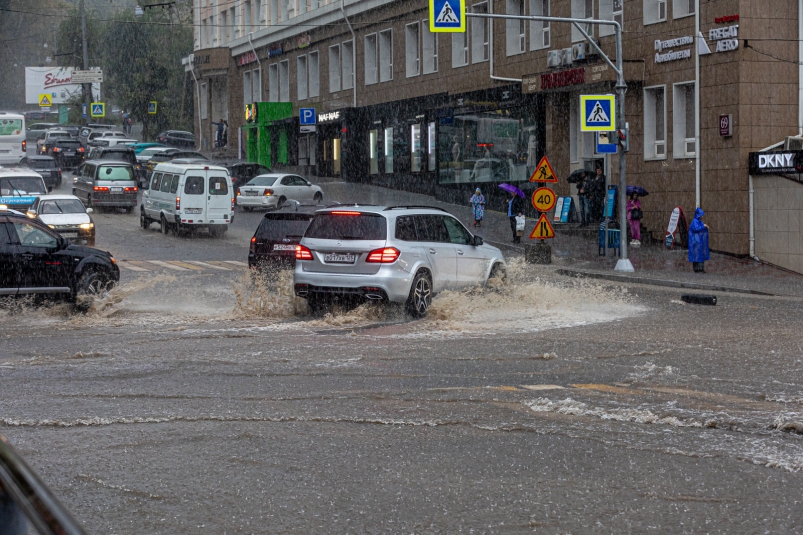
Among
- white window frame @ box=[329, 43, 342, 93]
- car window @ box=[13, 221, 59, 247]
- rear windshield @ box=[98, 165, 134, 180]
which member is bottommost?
car window @ box=[13, 221, 59, 247]

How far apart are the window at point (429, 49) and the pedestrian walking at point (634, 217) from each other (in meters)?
15.8

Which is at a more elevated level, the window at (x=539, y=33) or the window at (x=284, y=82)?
the window at (x=284, y=82)

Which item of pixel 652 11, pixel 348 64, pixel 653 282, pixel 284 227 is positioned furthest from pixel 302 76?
pixel 284 227

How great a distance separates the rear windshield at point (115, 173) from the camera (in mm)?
37531

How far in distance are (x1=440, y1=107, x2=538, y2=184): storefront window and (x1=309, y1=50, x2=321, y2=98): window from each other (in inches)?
533

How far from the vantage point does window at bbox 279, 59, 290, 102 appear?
58000mm

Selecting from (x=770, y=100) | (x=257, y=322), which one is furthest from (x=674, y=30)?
(x=257, y=322)

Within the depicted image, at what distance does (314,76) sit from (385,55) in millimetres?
8345

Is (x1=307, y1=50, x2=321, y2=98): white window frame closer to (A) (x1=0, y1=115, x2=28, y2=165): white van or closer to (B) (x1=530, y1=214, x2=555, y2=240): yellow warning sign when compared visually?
(A) (x1=0, y1=115, x2=28, y2=165): white van

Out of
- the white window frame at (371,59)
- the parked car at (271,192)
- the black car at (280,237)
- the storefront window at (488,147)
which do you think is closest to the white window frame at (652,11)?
the storefront window at (488,147)

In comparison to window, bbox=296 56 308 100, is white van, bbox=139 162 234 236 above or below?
below

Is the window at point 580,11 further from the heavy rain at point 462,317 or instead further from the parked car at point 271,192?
the parked car at point 271,192

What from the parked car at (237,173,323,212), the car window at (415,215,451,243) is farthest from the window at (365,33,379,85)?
the car window at (415,215,451,243)

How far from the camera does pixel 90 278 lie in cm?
1591
